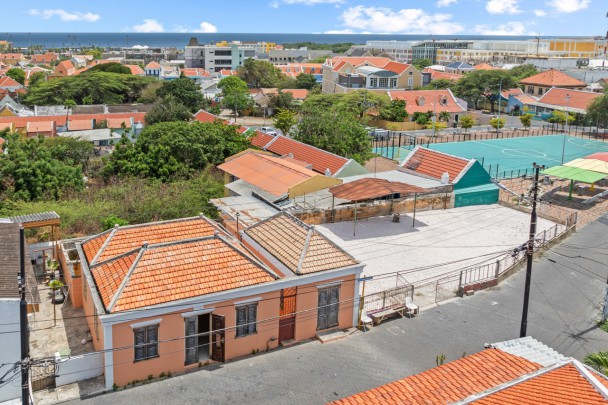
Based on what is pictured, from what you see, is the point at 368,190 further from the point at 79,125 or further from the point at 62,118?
the point at 62,118

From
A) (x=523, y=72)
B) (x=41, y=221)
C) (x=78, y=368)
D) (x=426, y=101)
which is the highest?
(x=523, y=72)

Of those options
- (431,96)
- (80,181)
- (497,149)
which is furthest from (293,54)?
(80,181)

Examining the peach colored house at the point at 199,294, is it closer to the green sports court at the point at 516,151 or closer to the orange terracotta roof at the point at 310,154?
the orange terracotta roof at the point at 310,154

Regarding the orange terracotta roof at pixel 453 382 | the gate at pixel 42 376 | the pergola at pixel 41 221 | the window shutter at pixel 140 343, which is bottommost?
the gate at pixel 42 376

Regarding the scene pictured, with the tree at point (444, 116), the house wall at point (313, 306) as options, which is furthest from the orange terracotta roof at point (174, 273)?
the tree at point (444, 116)

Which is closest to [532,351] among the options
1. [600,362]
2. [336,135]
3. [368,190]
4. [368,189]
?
[600,362]

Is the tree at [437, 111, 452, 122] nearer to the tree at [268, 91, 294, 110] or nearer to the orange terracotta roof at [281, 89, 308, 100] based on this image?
the tree at [268, 91, 294, 110]

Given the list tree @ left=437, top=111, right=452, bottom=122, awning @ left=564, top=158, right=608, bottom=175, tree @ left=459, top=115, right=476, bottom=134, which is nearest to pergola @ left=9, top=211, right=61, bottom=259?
awning @ left=564, top=158, right=608, bottom=175
